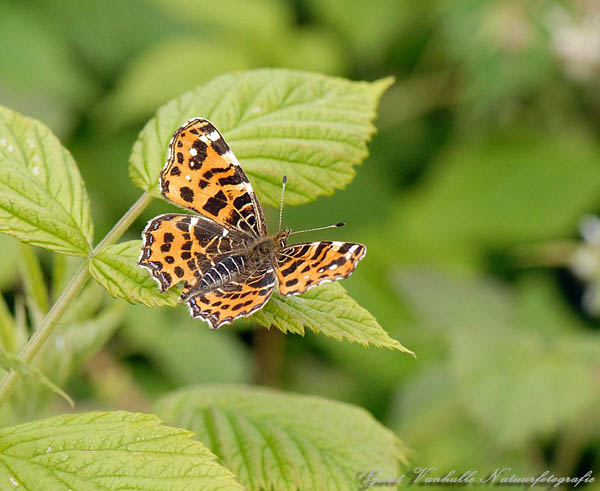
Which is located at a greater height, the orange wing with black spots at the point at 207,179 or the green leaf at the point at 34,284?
the orange wing with black spots at the point at 207,179

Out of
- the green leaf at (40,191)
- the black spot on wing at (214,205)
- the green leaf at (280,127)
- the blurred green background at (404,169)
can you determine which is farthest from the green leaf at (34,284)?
the blurred green background at (404,169)

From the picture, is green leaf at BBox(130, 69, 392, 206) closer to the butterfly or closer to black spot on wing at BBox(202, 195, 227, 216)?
the butterfly

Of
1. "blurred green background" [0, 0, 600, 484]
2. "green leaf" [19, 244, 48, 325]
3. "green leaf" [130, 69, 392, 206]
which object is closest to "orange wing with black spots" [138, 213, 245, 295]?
"green leaf" [130, 69, 392, 206]

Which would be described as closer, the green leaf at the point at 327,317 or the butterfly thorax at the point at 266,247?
the green leaf at the point at 327,317

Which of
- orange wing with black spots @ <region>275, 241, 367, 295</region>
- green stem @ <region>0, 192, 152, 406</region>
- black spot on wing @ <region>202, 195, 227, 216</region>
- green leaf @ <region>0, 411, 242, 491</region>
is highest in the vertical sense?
black spot on wing @ <region>202, 195, 227, 216</region>

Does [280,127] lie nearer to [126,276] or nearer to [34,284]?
[126,276]

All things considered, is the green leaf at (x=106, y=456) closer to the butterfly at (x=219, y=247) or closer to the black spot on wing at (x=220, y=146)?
the butterfly at (x=219, y=247)
